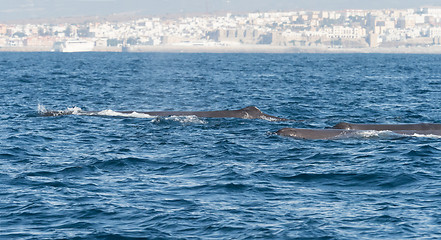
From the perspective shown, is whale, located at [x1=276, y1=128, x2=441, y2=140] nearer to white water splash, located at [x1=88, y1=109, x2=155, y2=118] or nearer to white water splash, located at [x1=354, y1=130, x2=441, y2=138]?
white water splash, located at [x1=354, y1=130, x2=441, y2=138]

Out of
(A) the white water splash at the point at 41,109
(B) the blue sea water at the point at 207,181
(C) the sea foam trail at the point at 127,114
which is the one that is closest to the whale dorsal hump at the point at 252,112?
(B) the blue sea water at the point at 207,181

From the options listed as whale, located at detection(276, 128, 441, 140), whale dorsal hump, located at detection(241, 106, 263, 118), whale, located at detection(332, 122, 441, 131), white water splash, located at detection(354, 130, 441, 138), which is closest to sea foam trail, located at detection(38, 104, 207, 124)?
whale dorsal hump, located at detection(241, 106, 263, 118)

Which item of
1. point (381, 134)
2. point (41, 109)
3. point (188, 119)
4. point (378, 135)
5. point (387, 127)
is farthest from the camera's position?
point (41, 109)

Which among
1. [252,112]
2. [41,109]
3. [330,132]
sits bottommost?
[41,109]

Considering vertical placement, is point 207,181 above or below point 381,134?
below

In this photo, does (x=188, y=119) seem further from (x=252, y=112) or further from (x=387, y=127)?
(x=387, y=127)

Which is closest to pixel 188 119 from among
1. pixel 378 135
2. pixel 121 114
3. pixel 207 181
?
pixel 121 114

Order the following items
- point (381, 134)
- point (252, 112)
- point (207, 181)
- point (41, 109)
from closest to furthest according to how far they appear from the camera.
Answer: point (207, 181) → point (381, 134) → point (252, 112) → point (41, 109)

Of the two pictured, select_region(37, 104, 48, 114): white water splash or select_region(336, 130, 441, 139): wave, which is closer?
select_region(336, 130, 441, 139): wave

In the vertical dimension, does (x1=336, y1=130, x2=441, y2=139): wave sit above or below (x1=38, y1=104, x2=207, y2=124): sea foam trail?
above

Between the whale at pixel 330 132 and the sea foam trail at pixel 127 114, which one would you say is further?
the sea foam trail at pixel 127 114

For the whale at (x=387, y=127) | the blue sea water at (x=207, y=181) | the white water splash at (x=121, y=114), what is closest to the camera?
the blue sea water at (x=207, y=181)

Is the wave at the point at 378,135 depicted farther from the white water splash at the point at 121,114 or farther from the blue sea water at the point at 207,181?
the white water splash at the point at 121,114

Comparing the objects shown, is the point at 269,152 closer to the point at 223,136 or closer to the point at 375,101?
the point at 223,136
